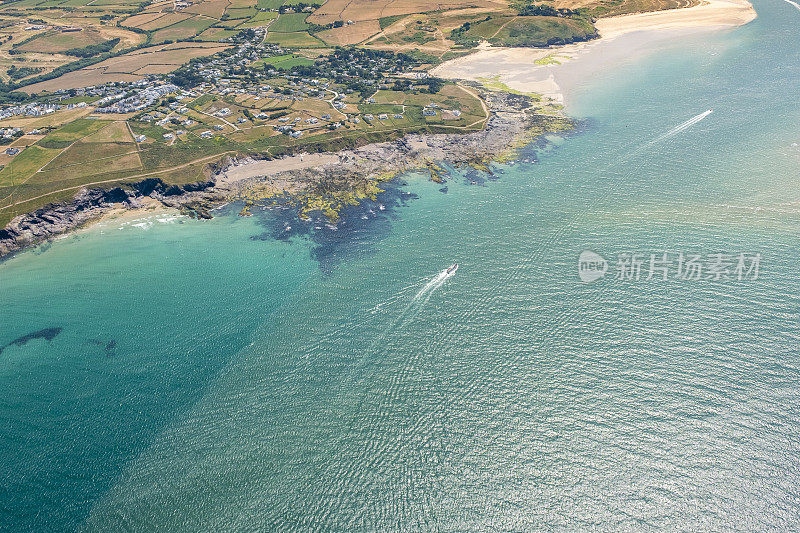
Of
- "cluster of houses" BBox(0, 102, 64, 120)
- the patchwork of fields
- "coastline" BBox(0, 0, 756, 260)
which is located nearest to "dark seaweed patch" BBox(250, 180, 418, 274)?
"coastline" BBox(0, 0, 756, 260)

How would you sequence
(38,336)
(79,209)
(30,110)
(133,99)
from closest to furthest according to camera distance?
(38,336), (79,209), (30,110), (133,99)

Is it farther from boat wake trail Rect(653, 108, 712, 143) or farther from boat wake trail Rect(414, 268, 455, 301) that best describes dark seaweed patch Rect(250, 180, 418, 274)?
boat wake trail Rect(653, 108, 712, 143)

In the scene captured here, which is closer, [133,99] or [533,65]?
[133,99]

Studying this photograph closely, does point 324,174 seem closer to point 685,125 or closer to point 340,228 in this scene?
point 340,228

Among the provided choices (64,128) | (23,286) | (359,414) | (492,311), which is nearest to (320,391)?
(359,414)

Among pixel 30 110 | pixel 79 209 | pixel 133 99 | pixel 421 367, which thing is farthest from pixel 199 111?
pixel 421 367

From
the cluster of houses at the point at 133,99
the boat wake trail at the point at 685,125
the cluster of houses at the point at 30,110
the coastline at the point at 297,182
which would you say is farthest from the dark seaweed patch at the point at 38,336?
the boat wake trail at the point at 685,125
